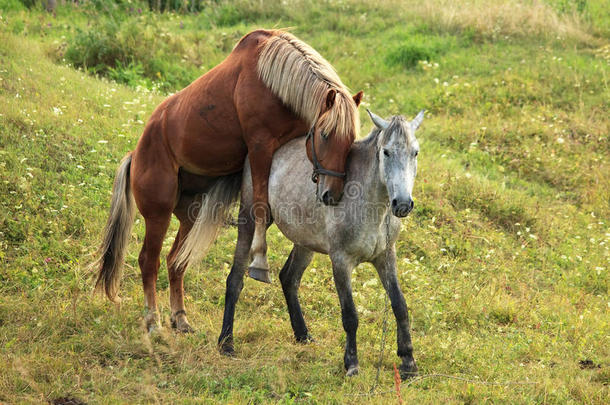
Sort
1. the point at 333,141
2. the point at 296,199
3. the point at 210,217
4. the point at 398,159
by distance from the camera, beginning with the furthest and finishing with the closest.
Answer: the point at 210,217, the point at 296,199, the point at 333,141, the point at 398,159

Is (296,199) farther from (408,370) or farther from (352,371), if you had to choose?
(408,370)

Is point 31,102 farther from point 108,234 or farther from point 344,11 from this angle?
point 344,11

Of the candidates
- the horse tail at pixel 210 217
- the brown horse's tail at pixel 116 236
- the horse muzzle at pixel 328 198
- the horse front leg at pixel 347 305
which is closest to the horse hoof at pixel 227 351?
the horse tail at pixel 210 217

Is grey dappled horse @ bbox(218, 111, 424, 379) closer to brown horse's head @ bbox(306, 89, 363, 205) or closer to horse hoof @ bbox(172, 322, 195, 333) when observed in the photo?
brown horse's head @ bbox(306, 89, 363, 205)

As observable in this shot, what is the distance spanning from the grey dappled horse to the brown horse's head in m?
0.17

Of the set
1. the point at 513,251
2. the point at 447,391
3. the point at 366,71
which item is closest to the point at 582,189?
the point at 513,251

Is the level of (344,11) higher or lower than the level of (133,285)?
higher

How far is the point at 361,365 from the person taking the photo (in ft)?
17.0

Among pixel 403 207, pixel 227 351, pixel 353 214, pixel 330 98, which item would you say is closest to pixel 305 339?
pixel 227 351

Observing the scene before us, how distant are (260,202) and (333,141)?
91 centimetres

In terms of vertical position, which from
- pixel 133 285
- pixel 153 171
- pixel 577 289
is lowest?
pixel 133 285

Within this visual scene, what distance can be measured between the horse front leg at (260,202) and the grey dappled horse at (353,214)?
109 mm

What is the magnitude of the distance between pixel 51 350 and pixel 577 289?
493 centimetres

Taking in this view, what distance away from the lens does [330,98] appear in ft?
15.4
